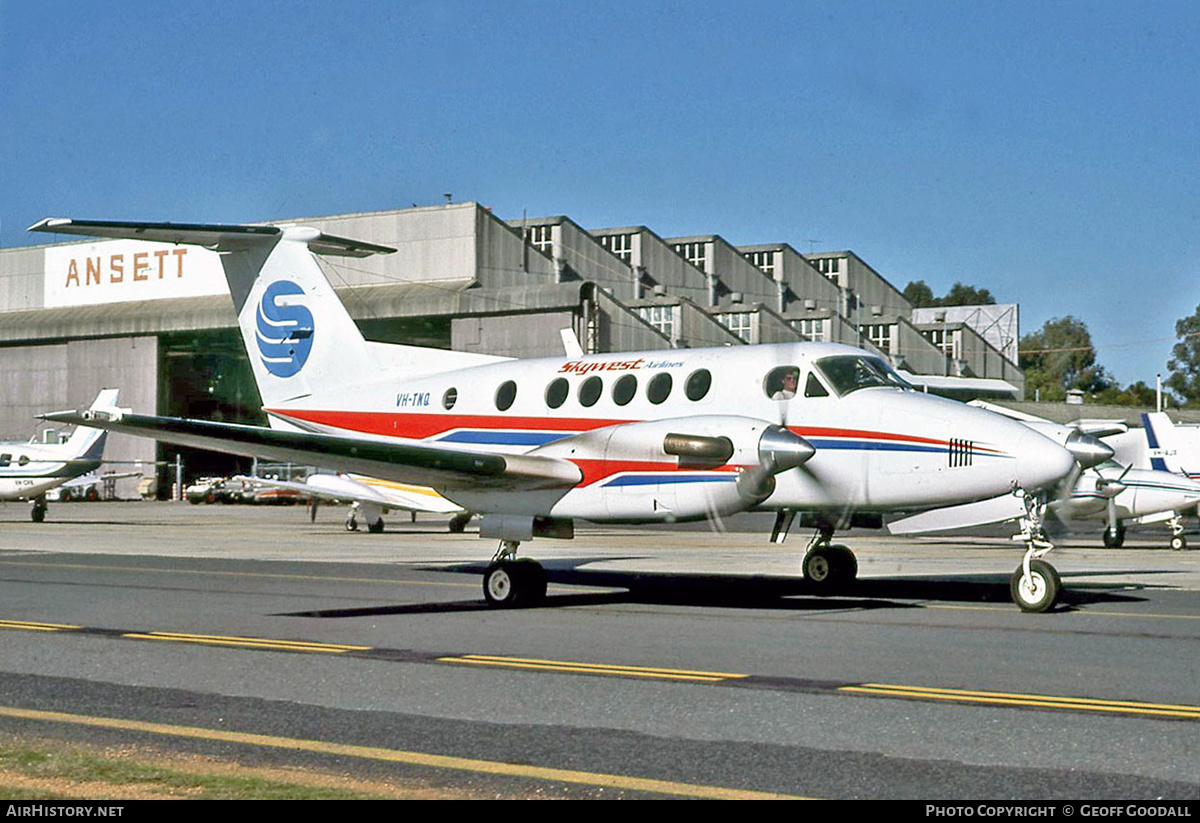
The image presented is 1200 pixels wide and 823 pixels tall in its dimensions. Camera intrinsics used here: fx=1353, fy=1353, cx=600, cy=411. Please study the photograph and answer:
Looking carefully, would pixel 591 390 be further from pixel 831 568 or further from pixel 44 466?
pixel 44 466

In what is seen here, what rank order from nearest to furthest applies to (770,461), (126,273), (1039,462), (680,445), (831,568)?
(1039,462) → (770,461) → (680,445) → (831,568) → (126,273)

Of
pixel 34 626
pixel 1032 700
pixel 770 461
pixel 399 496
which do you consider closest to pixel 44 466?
pixel 399 496

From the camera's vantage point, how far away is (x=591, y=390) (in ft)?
58.0

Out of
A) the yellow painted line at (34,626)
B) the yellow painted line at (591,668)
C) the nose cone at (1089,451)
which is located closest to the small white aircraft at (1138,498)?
the nose cone at (1089,451)

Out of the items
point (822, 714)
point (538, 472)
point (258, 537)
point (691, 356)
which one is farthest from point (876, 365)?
point (258, 537)

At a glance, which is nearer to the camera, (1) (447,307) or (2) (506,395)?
(2) (506,395)

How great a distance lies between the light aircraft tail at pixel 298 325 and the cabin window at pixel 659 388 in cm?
404

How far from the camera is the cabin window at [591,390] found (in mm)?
17594

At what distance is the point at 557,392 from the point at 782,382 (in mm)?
3147

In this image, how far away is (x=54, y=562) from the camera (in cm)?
2477

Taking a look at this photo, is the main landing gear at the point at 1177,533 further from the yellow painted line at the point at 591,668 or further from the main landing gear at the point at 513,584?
the yellow painted line at the point at 591,668

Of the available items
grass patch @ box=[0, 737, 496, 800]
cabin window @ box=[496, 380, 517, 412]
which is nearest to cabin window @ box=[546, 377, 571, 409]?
cabin window @ box=[496, 380, 517, 412]

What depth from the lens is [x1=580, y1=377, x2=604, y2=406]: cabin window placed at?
17.6 m

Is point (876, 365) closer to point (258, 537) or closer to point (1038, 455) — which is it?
point (1038, 455)
